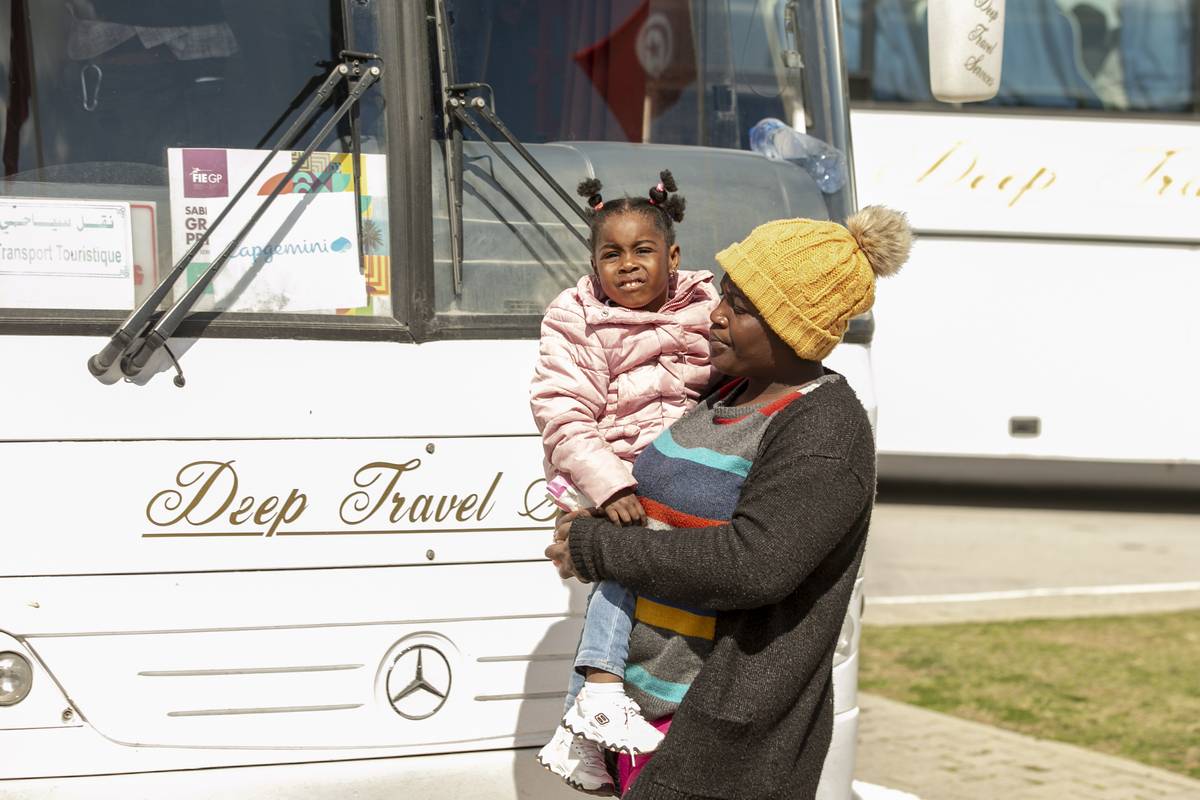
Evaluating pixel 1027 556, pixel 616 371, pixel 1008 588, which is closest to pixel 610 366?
pixel 616 371

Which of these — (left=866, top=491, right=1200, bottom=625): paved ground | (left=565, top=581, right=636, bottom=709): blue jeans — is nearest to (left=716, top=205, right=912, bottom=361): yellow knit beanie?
(left=565, top=581, right=636, bottom=709): blue jeans

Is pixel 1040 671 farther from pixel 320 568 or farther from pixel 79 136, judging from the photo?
pixel 79 136

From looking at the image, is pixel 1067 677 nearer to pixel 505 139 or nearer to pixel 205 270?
pixel 505 139

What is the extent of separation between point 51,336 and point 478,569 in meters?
1.00

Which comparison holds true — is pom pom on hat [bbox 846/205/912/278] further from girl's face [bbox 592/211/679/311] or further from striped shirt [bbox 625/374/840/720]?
girl's face [bbox 592/211/679/311]

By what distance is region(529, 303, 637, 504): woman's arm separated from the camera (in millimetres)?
2689

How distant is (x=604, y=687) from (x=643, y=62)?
6.92ft

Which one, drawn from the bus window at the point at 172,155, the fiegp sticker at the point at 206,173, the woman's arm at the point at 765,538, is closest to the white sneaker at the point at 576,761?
the woman's arm at the point at 765,538

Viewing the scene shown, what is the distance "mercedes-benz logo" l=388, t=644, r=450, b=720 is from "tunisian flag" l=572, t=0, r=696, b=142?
1.45 meters

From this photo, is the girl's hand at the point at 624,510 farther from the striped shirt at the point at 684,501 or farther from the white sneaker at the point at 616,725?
the white sneaker at the point at 616,725

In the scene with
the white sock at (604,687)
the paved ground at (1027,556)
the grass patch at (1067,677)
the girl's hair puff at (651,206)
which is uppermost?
the girl's hair puff at (651,206)

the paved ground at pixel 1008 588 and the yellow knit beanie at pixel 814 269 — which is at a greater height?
the yellow knit beanie at pixel 814 269

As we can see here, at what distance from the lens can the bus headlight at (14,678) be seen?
308cm

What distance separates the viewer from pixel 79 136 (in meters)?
3.26
